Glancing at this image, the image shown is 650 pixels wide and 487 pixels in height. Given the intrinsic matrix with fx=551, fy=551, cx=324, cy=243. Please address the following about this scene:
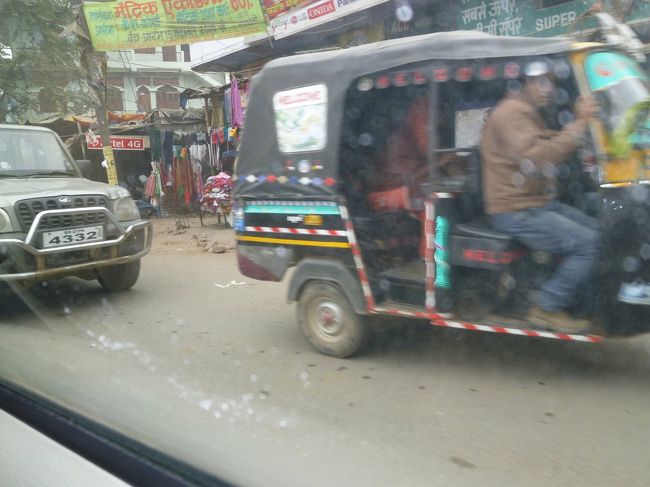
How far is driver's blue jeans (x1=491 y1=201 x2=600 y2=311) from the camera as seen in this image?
3.32 meters

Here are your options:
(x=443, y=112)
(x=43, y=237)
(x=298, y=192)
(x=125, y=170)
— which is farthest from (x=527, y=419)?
(x=125, y=170)

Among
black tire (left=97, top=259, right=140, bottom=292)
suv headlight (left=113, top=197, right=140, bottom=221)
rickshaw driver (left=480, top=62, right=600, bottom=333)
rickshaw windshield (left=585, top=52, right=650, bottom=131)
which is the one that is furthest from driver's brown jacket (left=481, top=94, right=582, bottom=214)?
black tire (left=97, top=259, right=140, bottom=292)

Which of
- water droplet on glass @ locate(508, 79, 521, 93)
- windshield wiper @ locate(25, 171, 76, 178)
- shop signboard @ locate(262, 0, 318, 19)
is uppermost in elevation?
shop signboard @ locate(262, 0, 318, 19)

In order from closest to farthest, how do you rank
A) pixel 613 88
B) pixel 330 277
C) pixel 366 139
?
1. pixel 613 88
2. pixel 330 277
3. pixel 366 139

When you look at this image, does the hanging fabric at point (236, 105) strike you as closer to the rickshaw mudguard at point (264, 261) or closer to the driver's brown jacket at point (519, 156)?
the rickshaw mudguard at point (264, 261)

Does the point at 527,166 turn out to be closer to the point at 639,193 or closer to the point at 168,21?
the point at 639,193

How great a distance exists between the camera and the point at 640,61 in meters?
3.82

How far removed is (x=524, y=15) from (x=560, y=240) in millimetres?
5650

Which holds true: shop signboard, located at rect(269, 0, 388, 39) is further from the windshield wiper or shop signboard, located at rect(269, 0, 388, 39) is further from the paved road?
the paved road

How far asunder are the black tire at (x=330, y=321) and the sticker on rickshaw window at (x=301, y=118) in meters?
1.08

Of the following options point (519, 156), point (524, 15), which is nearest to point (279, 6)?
point (524, 15)

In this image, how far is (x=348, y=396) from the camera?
3500 millimetres

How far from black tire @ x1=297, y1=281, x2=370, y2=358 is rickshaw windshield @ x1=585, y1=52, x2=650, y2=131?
2.14 metres

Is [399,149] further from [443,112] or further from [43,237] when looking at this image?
[43,237]
